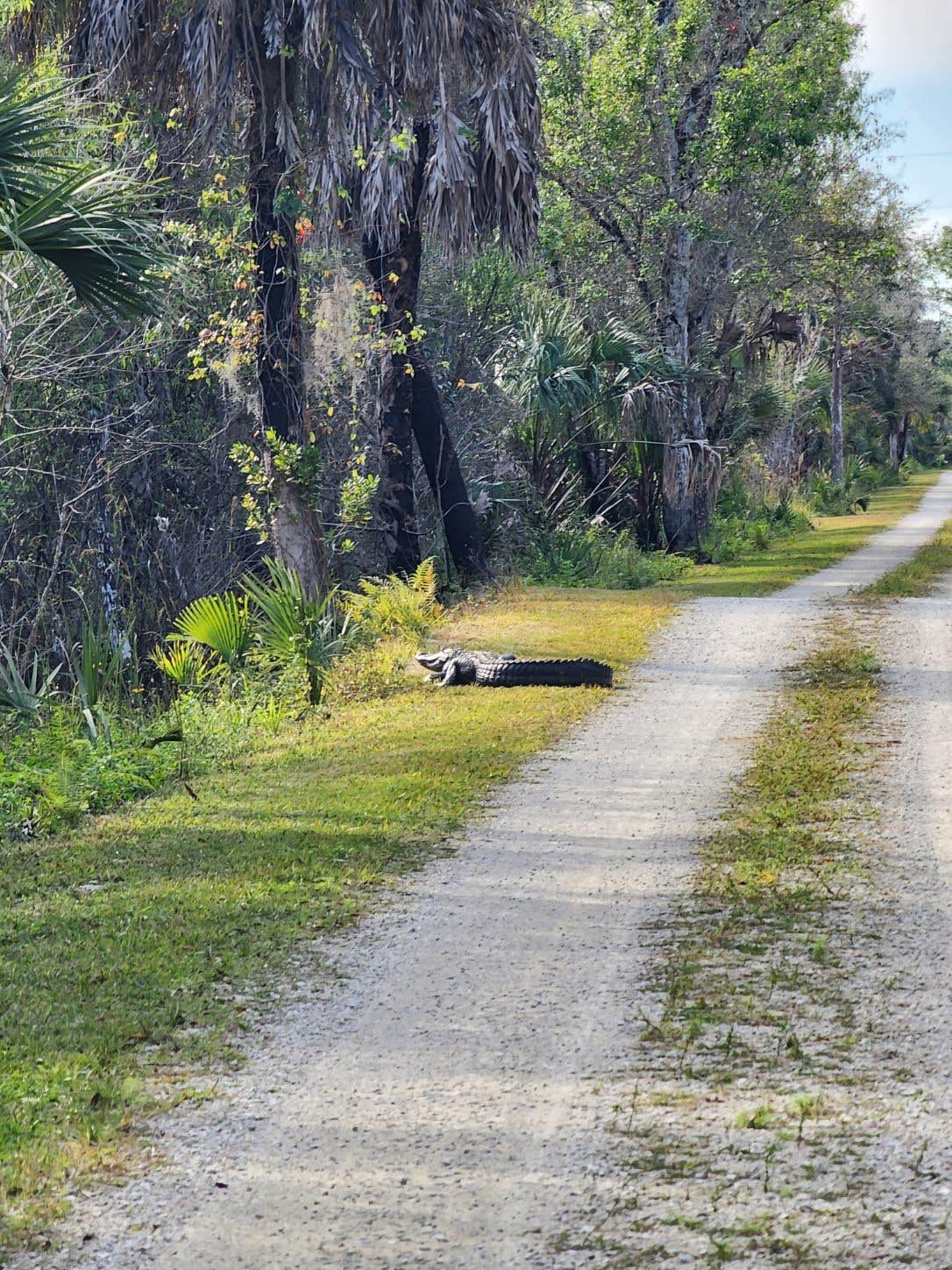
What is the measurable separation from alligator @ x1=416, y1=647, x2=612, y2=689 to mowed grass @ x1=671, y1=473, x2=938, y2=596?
570cm

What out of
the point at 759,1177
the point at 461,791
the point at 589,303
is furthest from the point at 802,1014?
the point at 589,303

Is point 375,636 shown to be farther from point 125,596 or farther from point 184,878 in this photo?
point 184,878

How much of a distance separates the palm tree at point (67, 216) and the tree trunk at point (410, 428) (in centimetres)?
716

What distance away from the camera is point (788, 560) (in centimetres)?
2084

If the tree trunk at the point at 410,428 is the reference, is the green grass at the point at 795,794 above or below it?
below

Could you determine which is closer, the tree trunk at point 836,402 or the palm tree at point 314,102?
the palm tree at point 314,102

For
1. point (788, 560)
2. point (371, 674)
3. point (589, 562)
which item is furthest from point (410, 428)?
point (788, 560)

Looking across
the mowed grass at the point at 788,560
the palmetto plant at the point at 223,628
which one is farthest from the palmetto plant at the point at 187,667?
the mowed grass at the point at 788,560

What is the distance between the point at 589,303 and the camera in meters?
23.4

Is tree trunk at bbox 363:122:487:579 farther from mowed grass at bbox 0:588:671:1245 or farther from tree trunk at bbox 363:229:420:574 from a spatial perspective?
mowed grass at bbox 0:588:671:1245

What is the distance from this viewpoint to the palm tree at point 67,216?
7605 millimetres

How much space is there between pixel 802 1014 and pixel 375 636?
9532 mm

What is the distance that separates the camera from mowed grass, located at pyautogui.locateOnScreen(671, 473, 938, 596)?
679 inches

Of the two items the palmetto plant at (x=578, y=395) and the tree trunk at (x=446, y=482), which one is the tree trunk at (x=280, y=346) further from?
the palmetto plant at (x=578, y=395)
